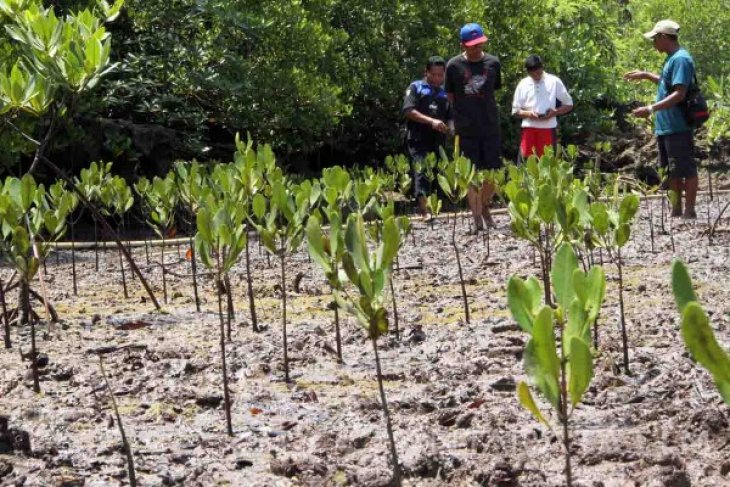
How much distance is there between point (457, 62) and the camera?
902cm

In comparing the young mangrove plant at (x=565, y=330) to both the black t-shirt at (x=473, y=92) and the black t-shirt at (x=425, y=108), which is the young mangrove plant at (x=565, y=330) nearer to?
the black t-shirt at (x=473, y=92)

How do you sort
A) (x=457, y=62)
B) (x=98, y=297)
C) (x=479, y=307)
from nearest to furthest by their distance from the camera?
(x=479, y=307)
(x=98, y=297)
(x=457, y=62)

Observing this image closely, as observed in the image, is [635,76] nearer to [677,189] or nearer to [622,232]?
[677,189]

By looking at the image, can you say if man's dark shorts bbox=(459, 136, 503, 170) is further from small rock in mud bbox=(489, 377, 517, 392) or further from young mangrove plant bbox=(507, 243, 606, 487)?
young mangrove plant bbox=(507, 243, 606, 487)

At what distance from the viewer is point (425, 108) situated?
33.8ft

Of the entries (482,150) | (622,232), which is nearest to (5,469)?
(622,232)

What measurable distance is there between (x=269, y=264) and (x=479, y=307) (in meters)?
2.38

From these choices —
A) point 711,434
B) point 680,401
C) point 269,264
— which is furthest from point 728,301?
point 269,264

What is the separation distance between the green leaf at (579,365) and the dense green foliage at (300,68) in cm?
878

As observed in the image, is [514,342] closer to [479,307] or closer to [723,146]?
[479,307]

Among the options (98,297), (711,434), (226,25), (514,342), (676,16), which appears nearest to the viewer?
(711,434)

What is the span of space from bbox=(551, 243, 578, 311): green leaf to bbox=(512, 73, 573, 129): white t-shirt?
23.8ft

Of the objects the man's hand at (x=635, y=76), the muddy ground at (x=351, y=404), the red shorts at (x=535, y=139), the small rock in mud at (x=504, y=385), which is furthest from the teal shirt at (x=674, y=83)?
the small rock in mud at (x=504, y=385)

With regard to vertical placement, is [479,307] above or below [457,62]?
below
